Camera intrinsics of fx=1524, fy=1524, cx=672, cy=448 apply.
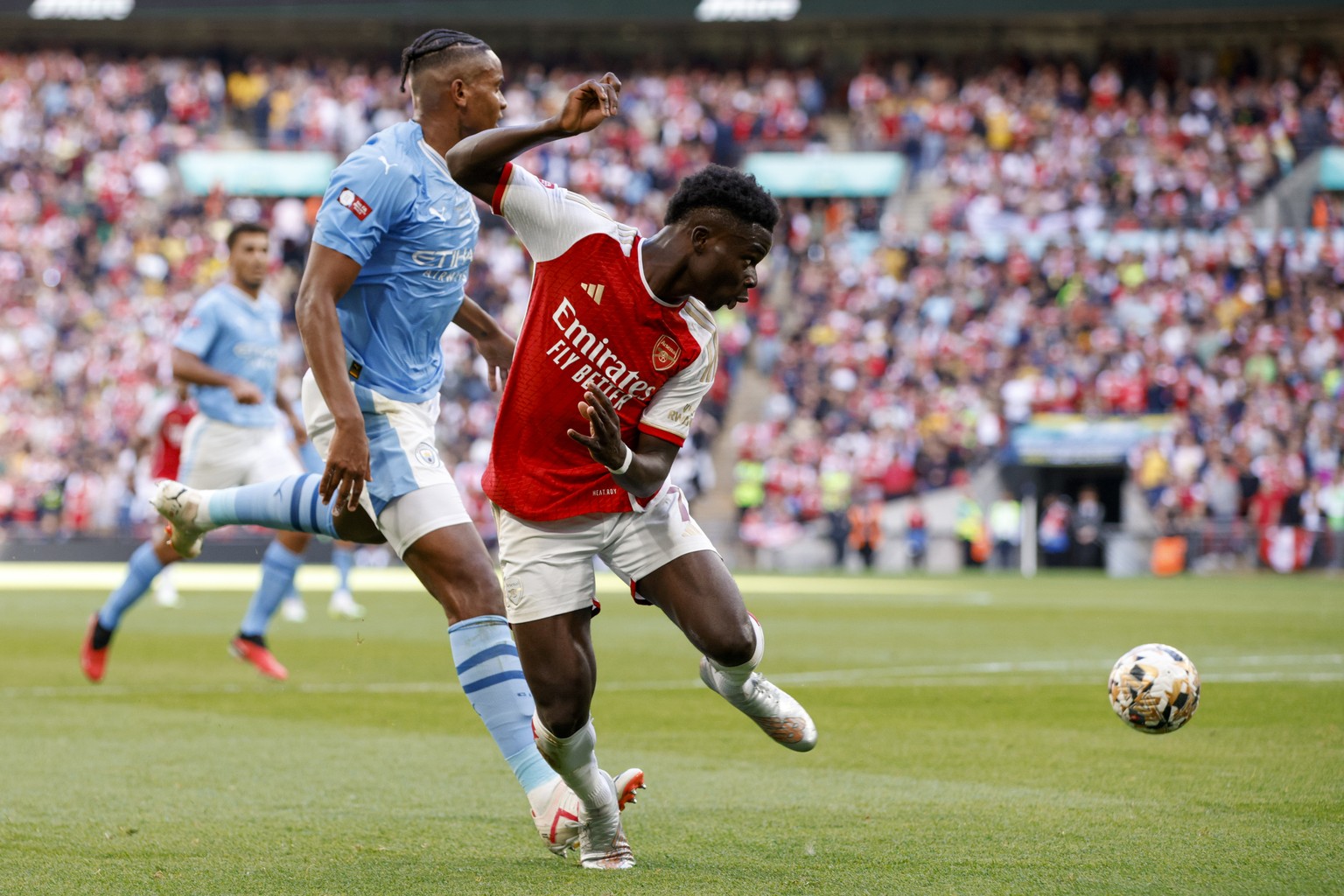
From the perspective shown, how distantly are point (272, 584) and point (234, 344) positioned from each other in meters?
1.49

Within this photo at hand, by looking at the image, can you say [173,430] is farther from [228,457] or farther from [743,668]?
[743,668]

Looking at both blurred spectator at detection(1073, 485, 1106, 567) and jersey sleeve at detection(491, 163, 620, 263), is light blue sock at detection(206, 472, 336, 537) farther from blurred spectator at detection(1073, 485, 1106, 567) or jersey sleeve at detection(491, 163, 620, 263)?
blurred spectator at detection(1073, 485, 1106, 567)

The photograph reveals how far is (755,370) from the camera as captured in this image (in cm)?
3070

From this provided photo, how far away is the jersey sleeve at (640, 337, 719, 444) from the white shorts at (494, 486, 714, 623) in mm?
286

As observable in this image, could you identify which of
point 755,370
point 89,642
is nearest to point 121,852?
point 89,642

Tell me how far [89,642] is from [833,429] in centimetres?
1996

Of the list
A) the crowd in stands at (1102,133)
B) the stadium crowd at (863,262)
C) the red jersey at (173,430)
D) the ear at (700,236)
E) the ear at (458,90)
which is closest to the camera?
the ear at (700,236)

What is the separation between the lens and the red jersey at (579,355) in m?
4.50

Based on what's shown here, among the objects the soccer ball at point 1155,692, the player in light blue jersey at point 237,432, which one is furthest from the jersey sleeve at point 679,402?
the player in light blue jersey at point 237,432

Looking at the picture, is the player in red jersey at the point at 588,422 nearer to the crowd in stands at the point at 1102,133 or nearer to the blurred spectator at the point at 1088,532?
the blurred spectator at the point at 1088,532

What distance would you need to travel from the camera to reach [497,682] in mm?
4789

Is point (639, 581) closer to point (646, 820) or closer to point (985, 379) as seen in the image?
point (646, 820)

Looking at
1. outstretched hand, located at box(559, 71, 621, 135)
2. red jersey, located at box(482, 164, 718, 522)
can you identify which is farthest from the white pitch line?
outstretched hand, located at box(559, 71, 621, 135)

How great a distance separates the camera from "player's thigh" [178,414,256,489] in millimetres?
9500
